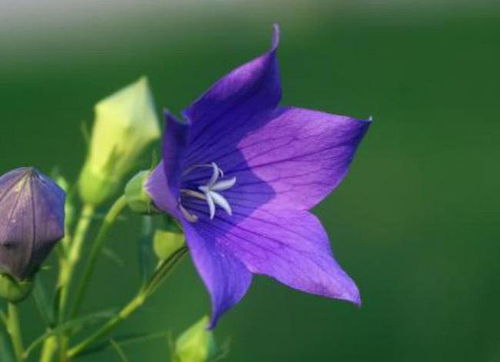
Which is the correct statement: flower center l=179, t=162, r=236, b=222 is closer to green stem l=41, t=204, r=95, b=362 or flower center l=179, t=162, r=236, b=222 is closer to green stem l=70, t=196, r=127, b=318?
green stem l=70, t=196, r=127, b=318

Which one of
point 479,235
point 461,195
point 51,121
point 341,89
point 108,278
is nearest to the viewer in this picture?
point 108,278

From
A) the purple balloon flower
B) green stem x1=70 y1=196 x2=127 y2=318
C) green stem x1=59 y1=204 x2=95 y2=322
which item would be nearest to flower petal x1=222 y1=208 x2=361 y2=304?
the purple balloon flower

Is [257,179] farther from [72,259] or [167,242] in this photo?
[72,259]

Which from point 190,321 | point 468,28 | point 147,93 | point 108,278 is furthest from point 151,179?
point 468,28

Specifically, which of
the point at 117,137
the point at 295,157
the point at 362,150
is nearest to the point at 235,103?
the point at 295,157

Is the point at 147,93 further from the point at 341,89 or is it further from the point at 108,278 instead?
the point at 341,89

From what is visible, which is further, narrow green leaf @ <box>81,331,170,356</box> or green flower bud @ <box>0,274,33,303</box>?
narrow green leaf @ <box>81,331,170,356</box>
